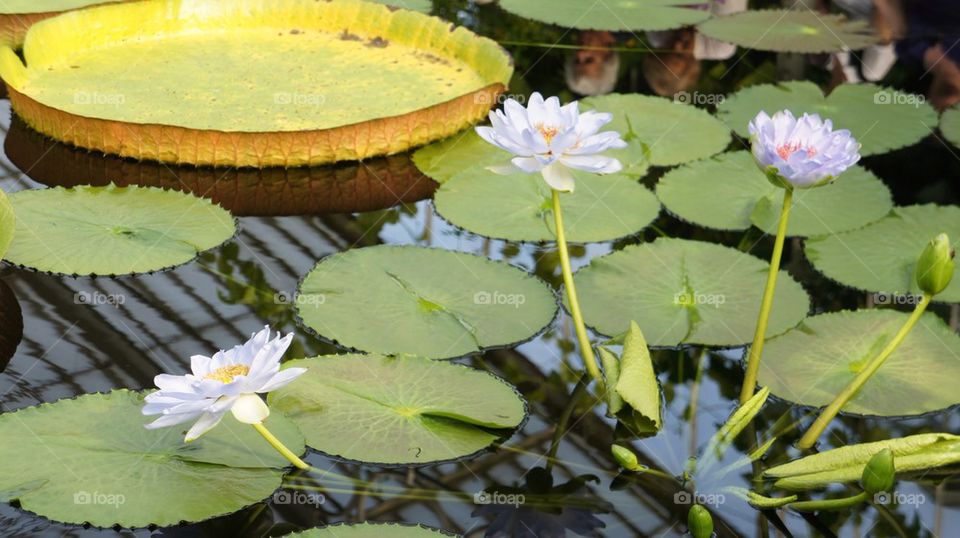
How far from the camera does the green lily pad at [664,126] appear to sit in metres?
3.82

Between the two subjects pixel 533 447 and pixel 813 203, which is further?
pixel 813 203

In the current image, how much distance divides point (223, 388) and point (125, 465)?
1.28 ft

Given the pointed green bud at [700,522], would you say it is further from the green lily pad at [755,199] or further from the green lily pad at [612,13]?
the green lily pad at [612,13]

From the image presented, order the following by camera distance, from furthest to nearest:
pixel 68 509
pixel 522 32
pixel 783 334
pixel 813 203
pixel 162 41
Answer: pixel 522 32 → pixel 162 41 → pixel 813 203 → pixel 783 334 → pixel 68 509

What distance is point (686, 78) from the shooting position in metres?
4.63

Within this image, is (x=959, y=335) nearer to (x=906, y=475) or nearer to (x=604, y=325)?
(x=906, y=475)

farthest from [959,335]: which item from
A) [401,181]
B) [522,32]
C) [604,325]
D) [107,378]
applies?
[522,32]

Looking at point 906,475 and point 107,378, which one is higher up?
point 107,378

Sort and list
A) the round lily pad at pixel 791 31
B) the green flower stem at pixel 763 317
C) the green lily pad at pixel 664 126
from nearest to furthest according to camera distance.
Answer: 1. the green flower stem at pixel 763 317
2. the green lily pad at pixel 664 126
3. the round lily pad at pixel 791 31

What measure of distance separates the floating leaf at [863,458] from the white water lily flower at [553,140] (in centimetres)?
66

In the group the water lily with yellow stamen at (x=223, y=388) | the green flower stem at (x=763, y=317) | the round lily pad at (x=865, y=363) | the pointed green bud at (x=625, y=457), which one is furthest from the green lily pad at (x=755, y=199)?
the water lily with yellow stamen at (x=223, y=388)

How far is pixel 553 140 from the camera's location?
227 cm

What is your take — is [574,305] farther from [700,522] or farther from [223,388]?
[223,388]

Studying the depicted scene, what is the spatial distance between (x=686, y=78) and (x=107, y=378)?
8.95 feet
